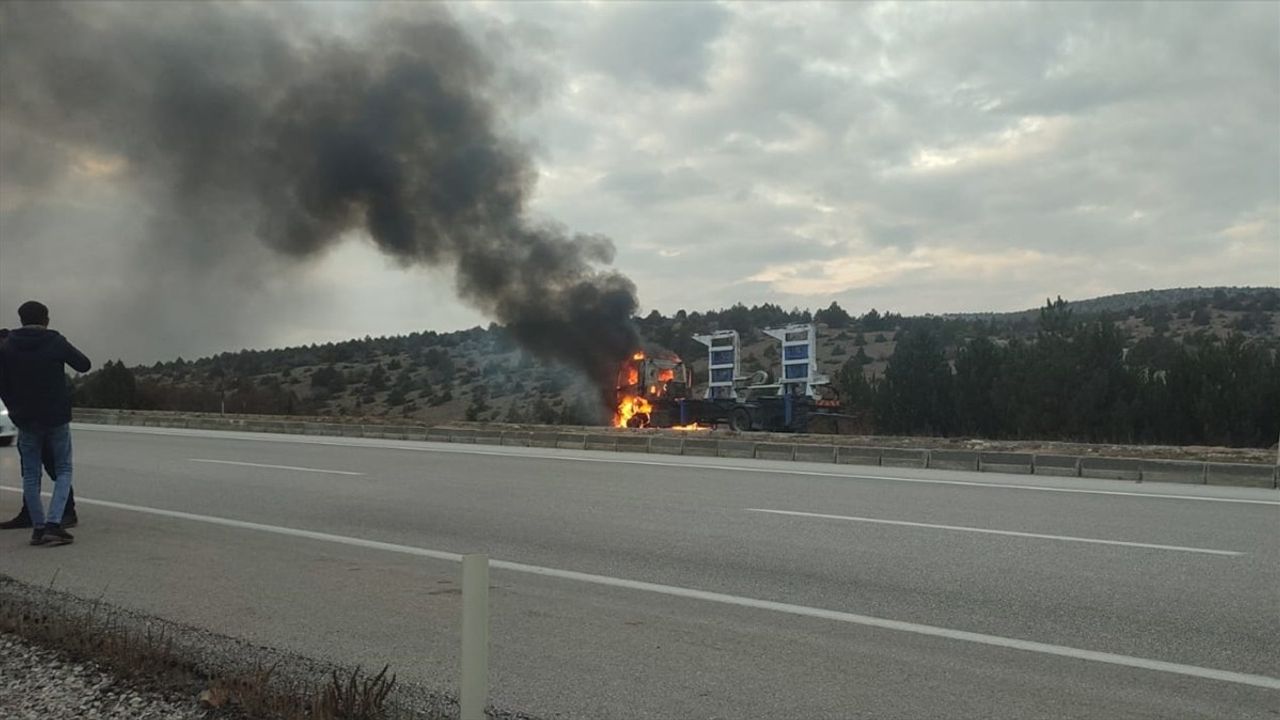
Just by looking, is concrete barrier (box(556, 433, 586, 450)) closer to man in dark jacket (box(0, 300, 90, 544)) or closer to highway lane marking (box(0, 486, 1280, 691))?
highway lane marking (box(0, 486, 1280, 691))

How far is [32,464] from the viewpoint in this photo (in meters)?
7.48

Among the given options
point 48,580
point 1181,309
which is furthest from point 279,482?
point 1181,309

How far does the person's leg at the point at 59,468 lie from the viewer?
296 inches

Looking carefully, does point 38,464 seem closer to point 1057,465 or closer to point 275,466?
point 275,466

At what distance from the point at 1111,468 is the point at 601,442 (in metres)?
8.78

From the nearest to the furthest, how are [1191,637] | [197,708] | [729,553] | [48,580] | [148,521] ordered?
[197,708] < [1191,637] < [48,580] < [729,553] < [148,521]

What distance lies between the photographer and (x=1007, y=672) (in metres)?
4.34

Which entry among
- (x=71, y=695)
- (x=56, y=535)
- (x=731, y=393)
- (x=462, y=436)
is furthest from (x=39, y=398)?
(x=731, y=393)

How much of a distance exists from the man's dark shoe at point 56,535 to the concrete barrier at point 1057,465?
11513mm

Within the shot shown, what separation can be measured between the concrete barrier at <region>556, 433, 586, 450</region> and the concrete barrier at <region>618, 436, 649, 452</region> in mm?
787

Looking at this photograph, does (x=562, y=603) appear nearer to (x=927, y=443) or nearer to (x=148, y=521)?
(x=148, y=521)

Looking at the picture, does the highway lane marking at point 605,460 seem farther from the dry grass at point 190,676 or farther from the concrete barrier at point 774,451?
the dry grass at point 190,676

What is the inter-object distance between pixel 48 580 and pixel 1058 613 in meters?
6.16

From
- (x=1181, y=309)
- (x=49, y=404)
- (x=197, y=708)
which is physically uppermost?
(x=1181, y=309)
